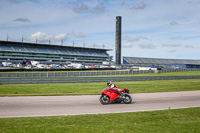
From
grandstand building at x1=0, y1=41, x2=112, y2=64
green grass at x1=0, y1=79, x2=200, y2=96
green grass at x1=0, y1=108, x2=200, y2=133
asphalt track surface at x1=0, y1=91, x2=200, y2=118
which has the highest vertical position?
grandstand building at x1=0, y1=41, x2=112, y2=64

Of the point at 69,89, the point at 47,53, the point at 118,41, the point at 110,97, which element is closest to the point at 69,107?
the point at 110,97

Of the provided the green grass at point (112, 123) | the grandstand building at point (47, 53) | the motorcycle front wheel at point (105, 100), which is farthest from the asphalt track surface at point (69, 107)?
the grandstand building at point (47, 53)

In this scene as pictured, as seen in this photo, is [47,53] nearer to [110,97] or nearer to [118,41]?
[118,41]

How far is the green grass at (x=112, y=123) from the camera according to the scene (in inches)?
268

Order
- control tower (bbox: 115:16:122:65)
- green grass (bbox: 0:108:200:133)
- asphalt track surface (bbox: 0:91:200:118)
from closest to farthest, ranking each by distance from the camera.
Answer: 1. green grass (bbox: 0:108:200:133)
2. asphalt track surface (bbox: 0:91:200:118)
3. control tower (bbox: 115:16:122:65)

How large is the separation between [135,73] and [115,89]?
40.4 metres

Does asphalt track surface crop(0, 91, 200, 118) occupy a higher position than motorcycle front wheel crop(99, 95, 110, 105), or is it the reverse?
motorcycle front wheel crop(99, 95, 110, 105)

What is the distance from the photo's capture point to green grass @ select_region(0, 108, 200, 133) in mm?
6805

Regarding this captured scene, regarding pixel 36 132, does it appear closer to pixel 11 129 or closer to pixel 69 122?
pixel 11 129

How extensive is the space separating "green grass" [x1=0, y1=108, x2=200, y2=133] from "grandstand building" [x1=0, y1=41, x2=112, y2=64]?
79.5 m

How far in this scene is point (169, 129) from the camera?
22.7ft

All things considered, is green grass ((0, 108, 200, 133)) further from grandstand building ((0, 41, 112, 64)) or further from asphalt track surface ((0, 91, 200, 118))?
grandstand building ((0, 41, 112, 64))

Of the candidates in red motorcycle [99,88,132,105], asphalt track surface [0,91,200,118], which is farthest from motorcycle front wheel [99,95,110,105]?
asphalt track surface [0,91,200,118]

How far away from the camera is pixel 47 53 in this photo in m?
112
